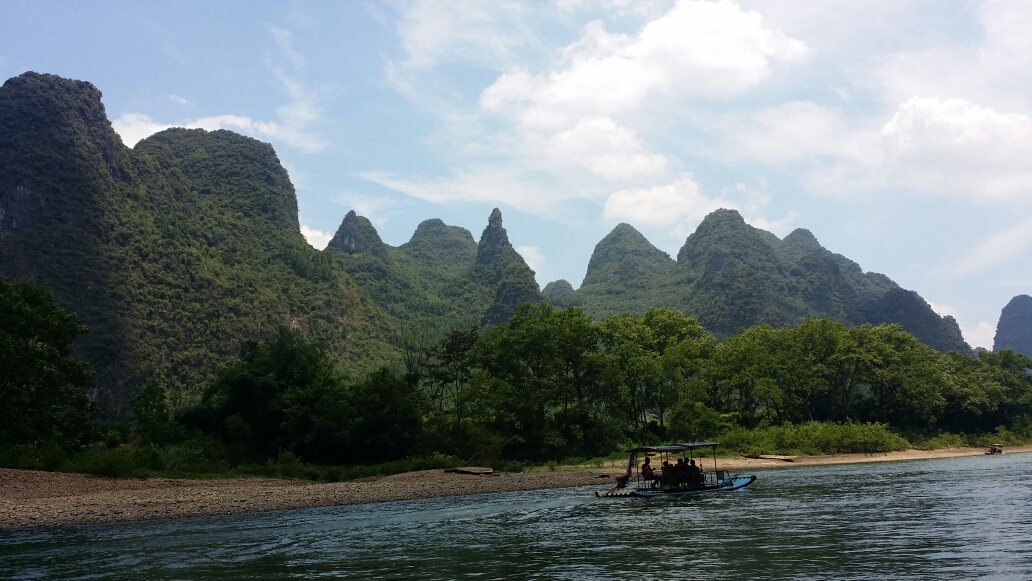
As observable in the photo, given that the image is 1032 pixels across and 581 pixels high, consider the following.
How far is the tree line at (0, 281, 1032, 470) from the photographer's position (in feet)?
135

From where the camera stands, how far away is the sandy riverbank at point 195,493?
83.4ft

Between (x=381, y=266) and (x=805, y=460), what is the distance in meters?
131

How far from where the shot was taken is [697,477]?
31.4m

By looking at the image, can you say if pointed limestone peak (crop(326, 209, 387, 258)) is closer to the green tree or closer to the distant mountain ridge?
the distant mountain ridge

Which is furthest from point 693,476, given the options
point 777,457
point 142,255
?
point 142,255

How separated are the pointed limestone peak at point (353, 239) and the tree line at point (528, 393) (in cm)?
12582

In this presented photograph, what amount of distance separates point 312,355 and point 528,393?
56.1 ft

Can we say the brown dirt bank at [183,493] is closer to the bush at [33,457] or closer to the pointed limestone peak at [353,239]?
the bush at [33,457]

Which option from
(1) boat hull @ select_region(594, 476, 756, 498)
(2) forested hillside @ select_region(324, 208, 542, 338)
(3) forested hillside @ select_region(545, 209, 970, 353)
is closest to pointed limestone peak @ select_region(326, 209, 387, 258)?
(2) forested hillside @ select_region(324, 208, 542, 338)

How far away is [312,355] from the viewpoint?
5138 centimetres

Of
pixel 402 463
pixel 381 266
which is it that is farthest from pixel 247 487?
pixel 381 266

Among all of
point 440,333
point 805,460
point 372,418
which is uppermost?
point 440,333

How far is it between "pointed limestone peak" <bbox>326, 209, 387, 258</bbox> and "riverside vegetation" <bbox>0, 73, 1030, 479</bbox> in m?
19.3

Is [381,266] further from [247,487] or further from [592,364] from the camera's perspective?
[247,487]
